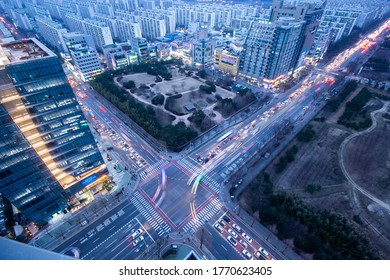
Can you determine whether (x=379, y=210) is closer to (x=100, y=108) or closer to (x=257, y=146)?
(x=257, y=146)

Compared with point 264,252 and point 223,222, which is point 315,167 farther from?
point 223,222

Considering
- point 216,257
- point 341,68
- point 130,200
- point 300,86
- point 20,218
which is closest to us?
point 216,257

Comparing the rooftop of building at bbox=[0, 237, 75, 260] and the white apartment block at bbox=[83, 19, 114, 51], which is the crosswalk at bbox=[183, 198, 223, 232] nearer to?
the rooftop of building at bbox=[0, 237, 75, 260]

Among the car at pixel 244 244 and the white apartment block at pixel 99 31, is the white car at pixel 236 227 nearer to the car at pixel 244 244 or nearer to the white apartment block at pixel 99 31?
the car at pixel 244 244

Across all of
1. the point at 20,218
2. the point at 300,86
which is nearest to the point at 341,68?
the point at 300,86

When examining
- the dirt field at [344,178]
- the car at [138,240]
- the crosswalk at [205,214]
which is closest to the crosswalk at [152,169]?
the car at [138,240]

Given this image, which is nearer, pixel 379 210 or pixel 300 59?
pixel 379 210

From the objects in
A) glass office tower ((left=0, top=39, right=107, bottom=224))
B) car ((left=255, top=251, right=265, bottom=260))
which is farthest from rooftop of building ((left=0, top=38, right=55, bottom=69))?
car ((left=255, top=251, right=265, bottom=260))
